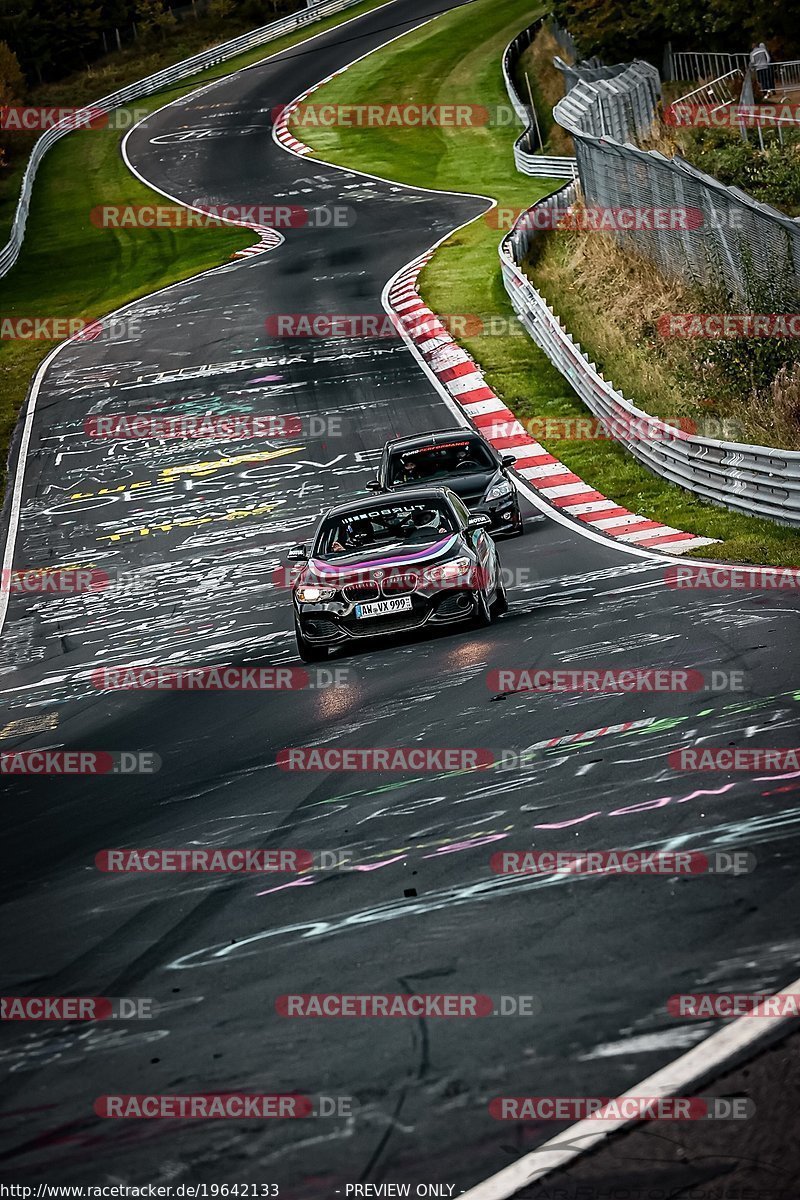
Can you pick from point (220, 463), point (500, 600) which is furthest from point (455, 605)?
point (220, 463)

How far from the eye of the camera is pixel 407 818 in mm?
8398

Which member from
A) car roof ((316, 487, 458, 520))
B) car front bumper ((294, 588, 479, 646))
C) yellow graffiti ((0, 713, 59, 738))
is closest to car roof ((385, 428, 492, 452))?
car roof ((316, 487, 458, 520))

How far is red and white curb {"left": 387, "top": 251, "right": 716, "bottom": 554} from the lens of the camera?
1806cm

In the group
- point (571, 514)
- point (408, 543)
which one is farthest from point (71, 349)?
point (408, 543)

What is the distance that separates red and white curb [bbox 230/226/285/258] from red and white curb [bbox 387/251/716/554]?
6259mm

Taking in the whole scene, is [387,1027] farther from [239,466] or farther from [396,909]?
[239,466]

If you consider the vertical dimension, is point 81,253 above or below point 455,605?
above

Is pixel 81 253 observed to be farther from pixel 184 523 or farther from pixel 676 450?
pixel 676 450

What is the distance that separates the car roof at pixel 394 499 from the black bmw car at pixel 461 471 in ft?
11.9

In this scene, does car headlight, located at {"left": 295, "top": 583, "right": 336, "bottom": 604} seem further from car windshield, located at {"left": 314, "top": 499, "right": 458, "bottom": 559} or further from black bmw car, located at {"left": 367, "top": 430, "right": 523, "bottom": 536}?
black bmw car, located at {"left": 367, "top": 430, "right": 523, "bottom": 536}

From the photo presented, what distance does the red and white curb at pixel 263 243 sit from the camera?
43.3 metres

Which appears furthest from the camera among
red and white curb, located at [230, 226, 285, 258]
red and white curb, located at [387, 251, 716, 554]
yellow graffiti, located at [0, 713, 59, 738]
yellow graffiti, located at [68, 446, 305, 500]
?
red and white curb, located at [230, 226, 285, 258]

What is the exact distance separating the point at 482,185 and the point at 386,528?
113ft

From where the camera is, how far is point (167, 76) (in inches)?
2719
